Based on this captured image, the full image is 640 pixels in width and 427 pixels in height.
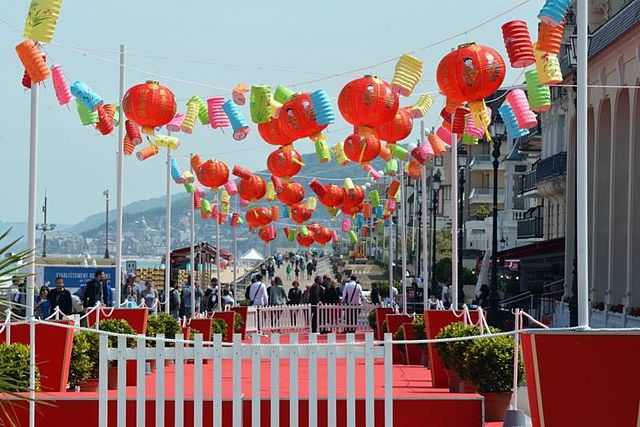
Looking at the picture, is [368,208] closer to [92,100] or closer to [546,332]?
[92,100]

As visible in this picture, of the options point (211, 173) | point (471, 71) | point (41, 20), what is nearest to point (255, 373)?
point (41, 20)

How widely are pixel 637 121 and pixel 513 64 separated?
19221 millimetres

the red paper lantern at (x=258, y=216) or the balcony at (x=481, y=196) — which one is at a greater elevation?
the balcony at (x=481, y=196)

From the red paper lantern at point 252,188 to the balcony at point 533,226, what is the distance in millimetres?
32106

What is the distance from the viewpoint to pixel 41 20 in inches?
638

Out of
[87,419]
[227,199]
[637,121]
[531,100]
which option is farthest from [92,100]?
[227,199]

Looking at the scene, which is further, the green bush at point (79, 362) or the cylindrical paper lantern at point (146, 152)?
the cylindrical paper lantern at point (146, 152)

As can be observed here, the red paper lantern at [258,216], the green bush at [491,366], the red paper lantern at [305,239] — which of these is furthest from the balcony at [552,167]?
the green bush at [491,366]

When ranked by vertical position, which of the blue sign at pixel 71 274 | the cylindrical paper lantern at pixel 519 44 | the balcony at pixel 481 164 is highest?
the balcony at pixel 481 164

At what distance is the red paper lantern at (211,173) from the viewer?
3369 centimetres

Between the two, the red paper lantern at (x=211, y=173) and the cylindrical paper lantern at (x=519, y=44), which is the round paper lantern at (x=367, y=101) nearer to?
the cylindrical paper lantern at (x=519, y=44)

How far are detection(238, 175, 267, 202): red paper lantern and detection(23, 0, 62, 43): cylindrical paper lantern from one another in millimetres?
21098

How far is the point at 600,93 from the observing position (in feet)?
142

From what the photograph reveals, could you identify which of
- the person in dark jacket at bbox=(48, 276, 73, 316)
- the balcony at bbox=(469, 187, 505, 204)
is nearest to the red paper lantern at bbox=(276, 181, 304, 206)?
the person in dark jacket at bbox=(48, 276, 73, 316)
